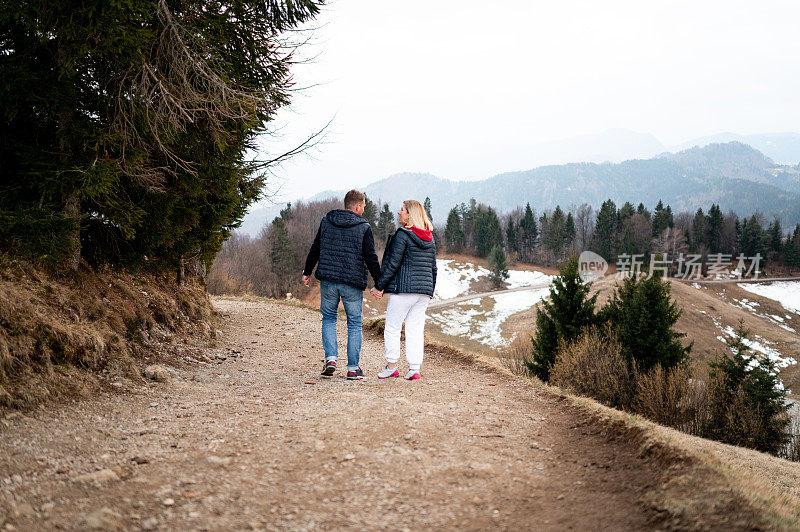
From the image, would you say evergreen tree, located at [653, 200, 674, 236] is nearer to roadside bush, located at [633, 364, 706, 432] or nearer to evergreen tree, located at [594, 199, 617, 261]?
evergreen tree, located at [594, 199, 617, 261]

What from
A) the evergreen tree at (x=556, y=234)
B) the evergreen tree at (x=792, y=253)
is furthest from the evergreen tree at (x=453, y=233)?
the evergreen tree at (x=792, y=253)

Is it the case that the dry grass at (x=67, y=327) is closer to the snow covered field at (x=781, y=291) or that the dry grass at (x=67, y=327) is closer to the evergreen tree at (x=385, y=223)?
the evergreen tree at (x=385, y=223)

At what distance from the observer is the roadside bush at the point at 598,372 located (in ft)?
64.5

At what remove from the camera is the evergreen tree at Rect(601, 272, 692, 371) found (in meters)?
24.4

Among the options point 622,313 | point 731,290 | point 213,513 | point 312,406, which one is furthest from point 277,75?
point 731,290

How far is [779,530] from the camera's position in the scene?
92.7 inches

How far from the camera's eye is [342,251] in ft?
21.2

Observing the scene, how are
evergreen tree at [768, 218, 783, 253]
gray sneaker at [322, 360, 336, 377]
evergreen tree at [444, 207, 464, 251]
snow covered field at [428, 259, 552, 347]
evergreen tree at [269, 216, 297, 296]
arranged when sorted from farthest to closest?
evergreen tree at [444, 207, 464, 251], evergreen tree at [768, 218, 783, 253], evergreen tree at [269, 216, 297, 296], snow covered field at [428, 259, 552, 347], gray sneaker at [322, 360, 336, 377]

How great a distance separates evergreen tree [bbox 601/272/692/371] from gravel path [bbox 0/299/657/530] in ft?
72.3

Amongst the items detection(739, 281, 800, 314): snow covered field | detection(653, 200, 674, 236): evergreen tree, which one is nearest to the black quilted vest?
detection(739, 281, 800, 314): snow covered field

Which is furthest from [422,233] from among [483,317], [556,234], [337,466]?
[556,234]

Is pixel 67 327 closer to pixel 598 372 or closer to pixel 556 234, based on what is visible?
pixel 598 372

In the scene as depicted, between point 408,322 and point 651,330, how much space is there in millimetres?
23022

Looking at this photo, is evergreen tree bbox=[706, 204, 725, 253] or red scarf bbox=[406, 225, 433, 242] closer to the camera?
red scarf bbox=[406, 225, 433, 242]
